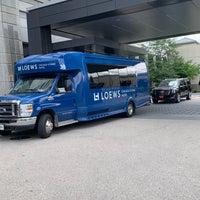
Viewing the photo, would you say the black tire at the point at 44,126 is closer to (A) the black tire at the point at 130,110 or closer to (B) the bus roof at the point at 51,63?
(B) the bus roof at the point at 51,63

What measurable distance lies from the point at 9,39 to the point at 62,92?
29.1 feet

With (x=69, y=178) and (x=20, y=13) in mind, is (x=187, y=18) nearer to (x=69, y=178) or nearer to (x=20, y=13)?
(x=20, y=13)

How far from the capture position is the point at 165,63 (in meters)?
35.0

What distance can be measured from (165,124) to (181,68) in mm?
28513

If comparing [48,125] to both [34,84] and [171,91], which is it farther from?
[171,91]

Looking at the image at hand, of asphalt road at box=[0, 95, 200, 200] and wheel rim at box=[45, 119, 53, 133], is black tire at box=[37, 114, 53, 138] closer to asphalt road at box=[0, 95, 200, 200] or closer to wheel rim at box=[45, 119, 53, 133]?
wheel rim at box=[45, 119, 53, 133]

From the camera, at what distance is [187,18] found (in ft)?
53.4

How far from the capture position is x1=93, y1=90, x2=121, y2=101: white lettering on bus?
37.3 ft

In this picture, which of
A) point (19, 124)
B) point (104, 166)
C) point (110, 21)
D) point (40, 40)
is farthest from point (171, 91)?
point (104, 166)

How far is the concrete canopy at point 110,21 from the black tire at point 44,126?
19.8 feet

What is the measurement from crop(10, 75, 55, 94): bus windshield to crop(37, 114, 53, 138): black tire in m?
0.93

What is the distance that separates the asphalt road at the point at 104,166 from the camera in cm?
438

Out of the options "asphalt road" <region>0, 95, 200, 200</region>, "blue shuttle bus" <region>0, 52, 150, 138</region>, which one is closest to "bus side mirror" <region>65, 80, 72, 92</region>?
"blue shuttle bus" <region>0, 52, 150, 138</region>

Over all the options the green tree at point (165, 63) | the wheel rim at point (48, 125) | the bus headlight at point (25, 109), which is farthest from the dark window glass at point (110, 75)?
the green tree at point (165, 63)
